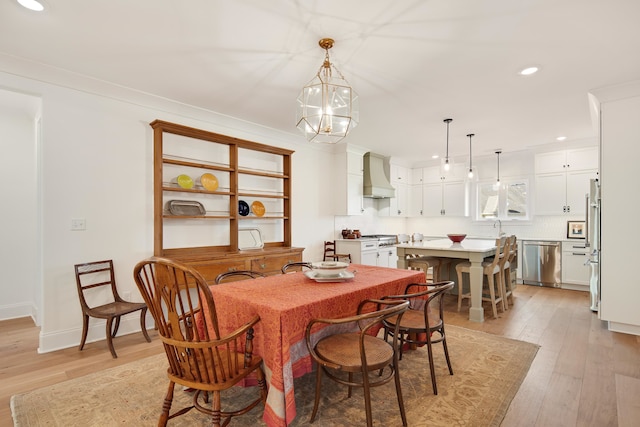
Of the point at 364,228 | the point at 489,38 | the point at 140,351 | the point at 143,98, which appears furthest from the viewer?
the point at 364,228

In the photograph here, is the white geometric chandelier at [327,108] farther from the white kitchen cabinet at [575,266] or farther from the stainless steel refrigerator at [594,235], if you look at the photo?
the white kitchen cabinet at [575,266]

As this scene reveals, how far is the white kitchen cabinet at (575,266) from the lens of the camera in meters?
5.13

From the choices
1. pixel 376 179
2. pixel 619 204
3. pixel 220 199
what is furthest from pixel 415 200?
pixel 220 199

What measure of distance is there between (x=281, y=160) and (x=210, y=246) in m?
1.67

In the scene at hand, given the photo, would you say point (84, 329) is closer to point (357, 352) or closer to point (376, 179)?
point (357, 352)

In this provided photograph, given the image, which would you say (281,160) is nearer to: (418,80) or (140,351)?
(418,80)

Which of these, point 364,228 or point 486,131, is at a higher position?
point 486,131

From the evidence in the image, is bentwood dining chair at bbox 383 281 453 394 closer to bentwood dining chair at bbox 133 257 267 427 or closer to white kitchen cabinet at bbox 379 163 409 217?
bentwood dining chair at bbox 133 257 267 427

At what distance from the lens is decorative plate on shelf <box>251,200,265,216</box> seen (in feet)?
14.2

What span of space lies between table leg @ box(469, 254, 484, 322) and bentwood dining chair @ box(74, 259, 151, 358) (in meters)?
3.51

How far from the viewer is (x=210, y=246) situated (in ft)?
12.9


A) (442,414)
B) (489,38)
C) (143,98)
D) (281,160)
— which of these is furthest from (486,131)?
(143,98)

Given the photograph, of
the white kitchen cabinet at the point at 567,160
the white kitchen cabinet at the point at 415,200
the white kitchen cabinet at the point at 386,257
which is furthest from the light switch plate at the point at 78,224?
the white kitchen cabinet at the point at 567,160

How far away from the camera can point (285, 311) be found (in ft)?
5.34
